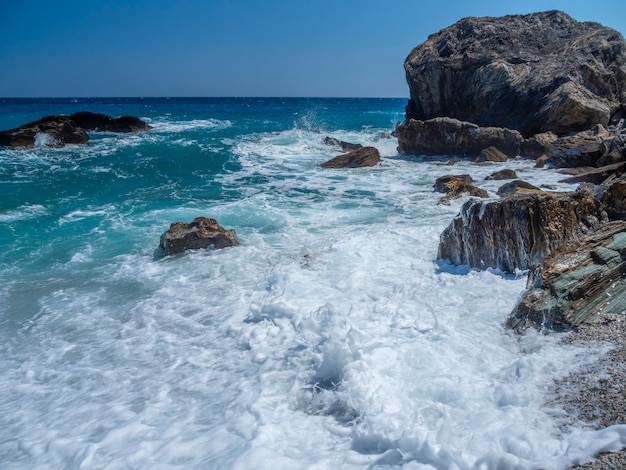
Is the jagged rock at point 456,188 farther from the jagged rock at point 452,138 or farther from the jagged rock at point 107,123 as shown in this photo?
the jagged rock at point 107,123

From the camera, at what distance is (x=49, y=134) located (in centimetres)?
2689

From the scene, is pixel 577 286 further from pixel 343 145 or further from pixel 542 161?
pixel 343 145

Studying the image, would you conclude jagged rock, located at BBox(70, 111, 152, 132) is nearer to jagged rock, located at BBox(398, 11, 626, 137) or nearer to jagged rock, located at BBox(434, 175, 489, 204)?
jagged rock, located at BBox(398, 11, 626, 137)

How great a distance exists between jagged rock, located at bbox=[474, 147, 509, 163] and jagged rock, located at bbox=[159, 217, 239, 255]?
13.0 m

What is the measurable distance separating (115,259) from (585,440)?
26.4ft

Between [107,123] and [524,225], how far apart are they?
3664cm

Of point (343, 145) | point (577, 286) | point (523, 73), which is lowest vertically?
point (577, 286)

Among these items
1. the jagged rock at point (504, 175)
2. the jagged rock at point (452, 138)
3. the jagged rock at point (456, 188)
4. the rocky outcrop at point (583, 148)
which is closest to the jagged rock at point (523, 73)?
the jagged rock at point (452, 138)

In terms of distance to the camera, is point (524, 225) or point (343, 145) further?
point (343, 145)

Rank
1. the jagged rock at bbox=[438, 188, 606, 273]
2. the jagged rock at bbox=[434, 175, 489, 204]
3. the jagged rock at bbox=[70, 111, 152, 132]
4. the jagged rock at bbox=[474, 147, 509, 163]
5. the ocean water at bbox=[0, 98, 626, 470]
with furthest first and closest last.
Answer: the jagged rock at bbox=[70, 111, 152, 132], the jagged rock at bbox=[474, 147, 509, 163], the jagged rock at bbox=[434, 175, 489, 204], the jagged rock at bbox=[438, 188, 606, 273], the ocean water at bbox=[0, 98, 626, 470]

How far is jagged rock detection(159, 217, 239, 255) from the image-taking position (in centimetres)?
873

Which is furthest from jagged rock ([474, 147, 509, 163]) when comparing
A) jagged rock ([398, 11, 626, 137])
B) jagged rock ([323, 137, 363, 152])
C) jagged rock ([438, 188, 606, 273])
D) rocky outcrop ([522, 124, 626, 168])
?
jagged rock ([438, 188, 606, 273])

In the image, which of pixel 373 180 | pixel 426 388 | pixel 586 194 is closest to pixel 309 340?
pixel 426 388

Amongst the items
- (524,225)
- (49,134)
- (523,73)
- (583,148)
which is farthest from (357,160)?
(49,134)
